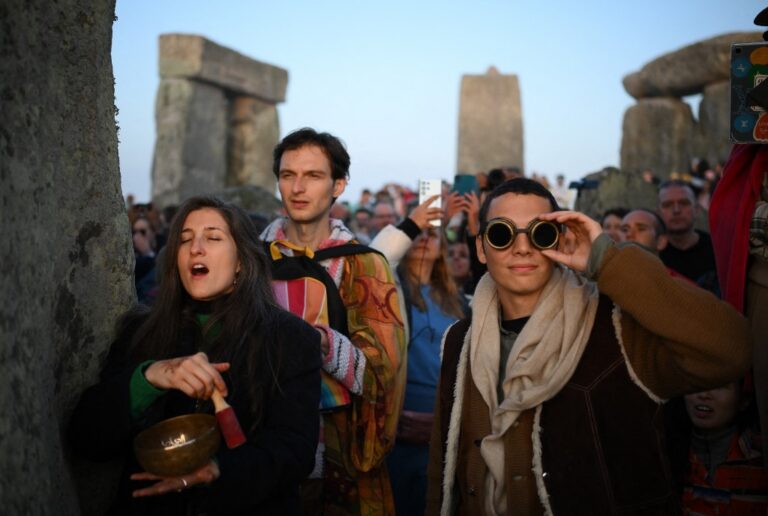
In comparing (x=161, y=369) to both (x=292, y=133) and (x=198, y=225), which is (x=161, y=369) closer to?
(x=198, y=225)

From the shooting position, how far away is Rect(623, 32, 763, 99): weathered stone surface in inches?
554

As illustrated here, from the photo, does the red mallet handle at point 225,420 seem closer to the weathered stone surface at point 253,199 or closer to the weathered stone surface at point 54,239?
the weathered stone surface at point 54,239

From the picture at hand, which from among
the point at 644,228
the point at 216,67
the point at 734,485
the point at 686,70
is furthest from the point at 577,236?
the point at 686,70

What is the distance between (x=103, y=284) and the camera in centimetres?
222

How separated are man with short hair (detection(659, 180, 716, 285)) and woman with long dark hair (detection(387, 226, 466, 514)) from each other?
1484mm

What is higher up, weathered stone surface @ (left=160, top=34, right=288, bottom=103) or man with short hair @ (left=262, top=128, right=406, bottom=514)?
weathered stone surface @ (left=160, top=34, right=288, bottom=103)

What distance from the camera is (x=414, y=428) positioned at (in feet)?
12.3

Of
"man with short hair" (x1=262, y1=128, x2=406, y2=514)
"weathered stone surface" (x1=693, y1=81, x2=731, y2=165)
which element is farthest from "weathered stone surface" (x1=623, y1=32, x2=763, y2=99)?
"man with short hair" (x1=262, y1=128, x2=406, y2=514)

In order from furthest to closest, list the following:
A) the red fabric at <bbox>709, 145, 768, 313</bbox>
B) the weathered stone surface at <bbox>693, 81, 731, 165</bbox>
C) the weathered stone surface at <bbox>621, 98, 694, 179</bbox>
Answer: the weathered stone surface at <bbox>621, 98, 694, 179</bbox>, the weathered stone surface at <bbox>693, 81, 731, 165</bbox>, the red fabric at <bbox>709, 145, 768, 313</bbox>

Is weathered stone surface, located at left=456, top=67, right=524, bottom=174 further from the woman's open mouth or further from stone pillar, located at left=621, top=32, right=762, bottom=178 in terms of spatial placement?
the woman's open mouth

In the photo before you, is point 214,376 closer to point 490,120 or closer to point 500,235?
point 500,235

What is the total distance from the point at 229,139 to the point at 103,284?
11.4 meters

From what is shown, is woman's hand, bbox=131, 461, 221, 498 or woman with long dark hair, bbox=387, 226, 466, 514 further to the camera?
woman with long dark hair, bbox=387, 226, 466, 514

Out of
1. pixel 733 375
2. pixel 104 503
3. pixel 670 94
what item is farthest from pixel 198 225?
pixel 670 94
